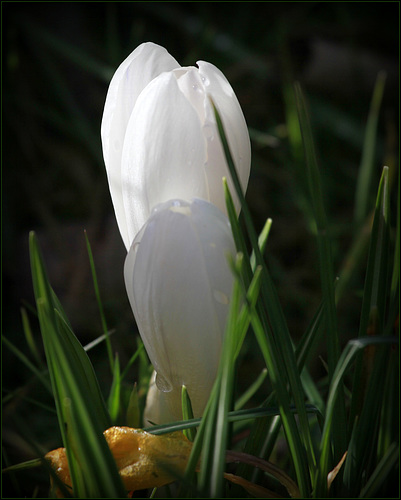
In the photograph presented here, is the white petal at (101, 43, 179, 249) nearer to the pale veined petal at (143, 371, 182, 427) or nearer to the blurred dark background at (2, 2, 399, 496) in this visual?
the pale veined petal at (143, 371, 182, 427)

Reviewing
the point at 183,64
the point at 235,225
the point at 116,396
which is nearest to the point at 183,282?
the point at 235,225

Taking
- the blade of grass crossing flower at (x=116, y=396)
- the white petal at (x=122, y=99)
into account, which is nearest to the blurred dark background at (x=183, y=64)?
the blade of grass crossing flower at (x=116, y=396)

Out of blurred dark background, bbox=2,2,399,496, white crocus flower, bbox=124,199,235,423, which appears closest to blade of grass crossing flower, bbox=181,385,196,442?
white crocus flower, bbox=124,199,235,423

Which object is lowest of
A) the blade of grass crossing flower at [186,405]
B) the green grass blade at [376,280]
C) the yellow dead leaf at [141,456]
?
the yellow dead leaf at [141,456]

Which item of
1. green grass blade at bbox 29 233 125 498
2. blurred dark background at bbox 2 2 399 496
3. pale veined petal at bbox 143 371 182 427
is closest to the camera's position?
green grass blade at bbox 29 233 125 498

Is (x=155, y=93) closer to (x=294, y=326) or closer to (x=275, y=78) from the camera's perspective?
(x=294, y=326)

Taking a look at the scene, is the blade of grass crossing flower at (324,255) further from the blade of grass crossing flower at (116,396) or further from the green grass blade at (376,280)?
the blade of grass crossing flower at (116,396)
